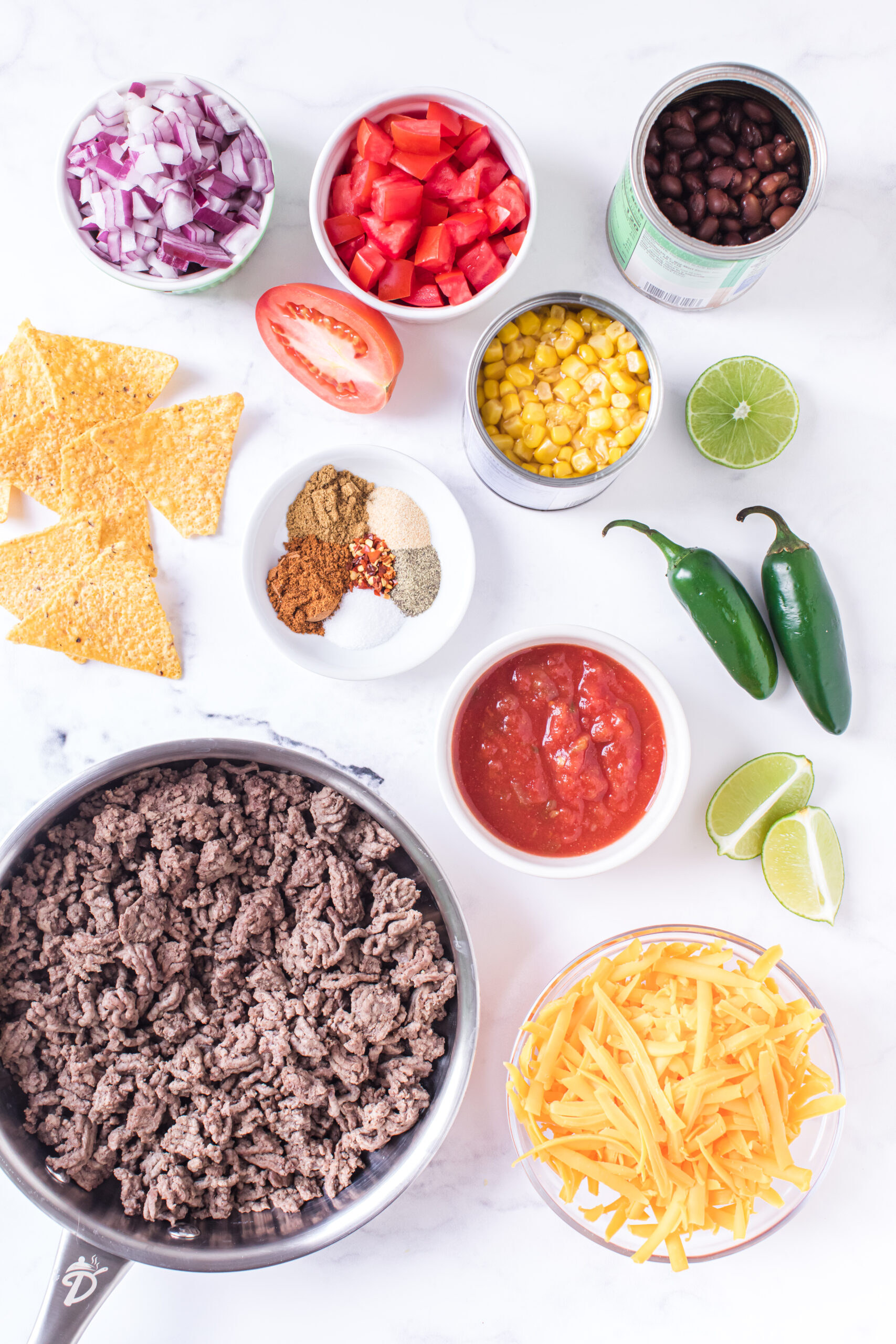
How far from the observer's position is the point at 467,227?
2.12 metres

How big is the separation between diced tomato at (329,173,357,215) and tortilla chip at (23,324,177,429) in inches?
Answer: 22.4

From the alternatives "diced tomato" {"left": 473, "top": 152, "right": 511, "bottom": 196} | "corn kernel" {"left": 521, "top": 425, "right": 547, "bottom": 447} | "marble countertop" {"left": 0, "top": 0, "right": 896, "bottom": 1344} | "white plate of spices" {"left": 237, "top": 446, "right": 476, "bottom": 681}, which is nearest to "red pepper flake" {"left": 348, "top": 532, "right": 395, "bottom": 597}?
"white plate of spices" {"left": 237, "top": 446, "right": 476, "bottom": 681}

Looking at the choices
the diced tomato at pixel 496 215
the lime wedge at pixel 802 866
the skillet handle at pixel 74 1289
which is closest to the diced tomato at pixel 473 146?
the diced tomato at pixel 496 215

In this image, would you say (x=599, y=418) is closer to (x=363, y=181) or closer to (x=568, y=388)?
(x=568, y=388)

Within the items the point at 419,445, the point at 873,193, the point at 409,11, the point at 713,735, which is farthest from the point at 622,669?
the point at 409,11

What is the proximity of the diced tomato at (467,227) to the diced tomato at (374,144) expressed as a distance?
8.3 inches

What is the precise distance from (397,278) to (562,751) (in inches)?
48.5

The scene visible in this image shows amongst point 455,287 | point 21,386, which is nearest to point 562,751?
point 455,287

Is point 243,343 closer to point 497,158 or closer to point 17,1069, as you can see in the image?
point 497,158

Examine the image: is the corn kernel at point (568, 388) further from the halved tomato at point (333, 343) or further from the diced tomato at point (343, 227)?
the diced tomato at point (343, 227)

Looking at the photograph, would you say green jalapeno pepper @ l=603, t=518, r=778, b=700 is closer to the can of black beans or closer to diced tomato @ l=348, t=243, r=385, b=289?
the can of black beans

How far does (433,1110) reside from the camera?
202 centimetres

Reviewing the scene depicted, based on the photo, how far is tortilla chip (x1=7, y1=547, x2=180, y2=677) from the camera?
228cm

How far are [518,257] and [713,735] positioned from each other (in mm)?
1327
